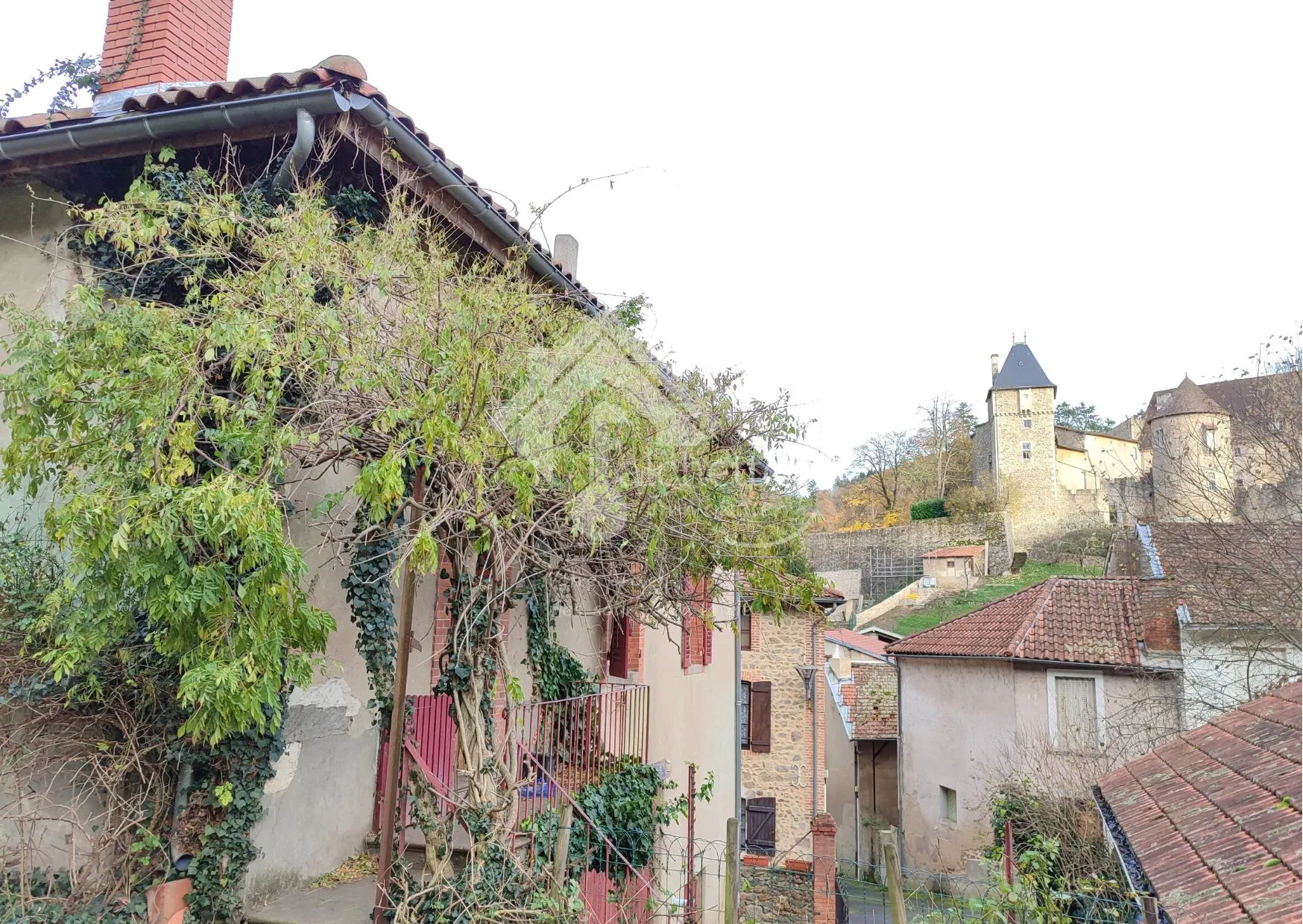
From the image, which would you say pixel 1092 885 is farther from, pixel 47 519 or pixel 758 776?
pixel 758 776

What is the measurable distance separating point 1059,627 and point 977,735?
2.77 metres

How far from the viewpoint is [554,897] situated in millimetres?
4496

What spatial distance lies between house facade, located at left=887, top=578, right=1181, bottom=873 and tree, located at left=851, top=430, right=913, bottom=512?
33.0 metres

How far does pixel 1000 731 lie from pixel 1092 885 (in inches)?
370

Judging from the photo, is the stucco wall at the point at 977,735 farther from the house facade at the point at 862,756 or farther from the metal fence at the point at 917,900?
the house facade at the point at 862,756

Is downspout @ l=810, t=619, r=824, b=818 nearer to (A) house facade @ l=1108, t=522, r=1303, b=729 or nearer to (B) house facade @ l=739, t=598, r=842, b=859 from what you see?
(B) house facade @ l=739, t=598, r=842, b=859

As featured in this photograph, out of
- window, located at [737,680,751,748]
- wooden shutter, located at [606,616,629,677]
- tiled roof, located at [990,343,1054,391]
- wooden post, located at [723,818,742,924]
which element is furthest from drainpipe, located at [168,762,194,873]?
tiled roof, located at [990,343,1054,391]

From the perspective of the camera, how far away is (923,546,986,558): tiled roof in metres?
39.7

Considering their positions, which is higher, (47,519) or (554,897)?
(47,519)

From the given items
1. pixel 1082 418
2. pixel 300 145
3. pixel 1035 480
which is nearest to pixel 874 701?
pixel 300 145

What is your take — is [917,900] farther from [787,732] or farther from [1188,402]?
[1188,402]

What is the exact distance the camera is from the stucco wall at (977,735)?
12641 mm

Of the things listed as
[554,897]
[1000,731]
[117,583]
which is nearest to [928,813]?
[1000,731]

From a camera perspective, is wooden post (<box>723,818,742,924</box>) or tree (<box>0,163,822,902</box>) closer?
tree (<box>0,163,822,902</box>)
